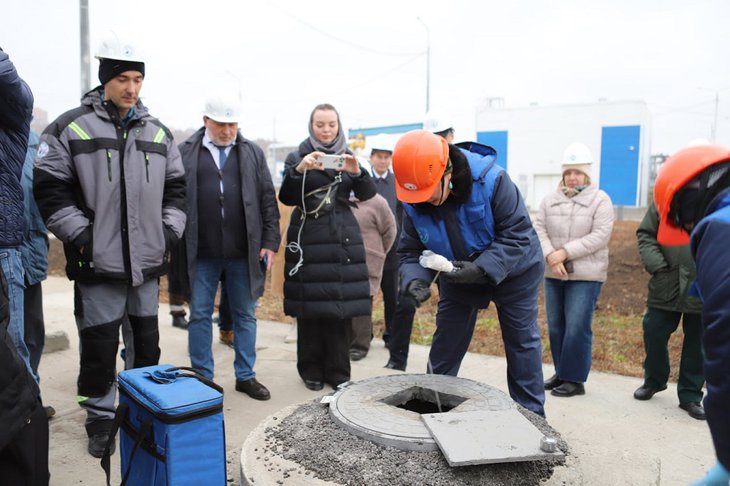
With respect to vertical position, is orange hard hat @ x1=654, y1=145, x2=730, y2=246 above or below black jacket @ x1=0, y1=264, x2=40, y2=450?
above

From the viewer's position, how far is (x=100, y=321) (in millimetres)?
3162

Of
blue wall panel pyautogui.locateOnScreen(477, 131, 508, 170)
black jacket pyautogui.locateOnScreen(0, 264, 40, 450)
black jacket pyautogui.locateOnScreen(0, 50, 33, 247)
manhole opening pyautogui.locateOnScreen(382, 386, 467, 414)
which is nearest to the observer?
black jacket pyautogui.locateOnScreen(0, 264, 40, 450)

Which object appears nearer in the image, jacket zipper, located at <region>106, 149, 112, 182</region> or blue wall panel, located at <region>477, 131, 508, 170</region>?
jacket zipper, located at <region>106, 149, 112, 182</region>

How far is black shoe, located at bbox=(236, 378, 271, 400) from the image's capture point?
407 centimetres

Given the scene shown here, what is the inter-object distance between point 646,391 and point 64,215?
3.94 meters

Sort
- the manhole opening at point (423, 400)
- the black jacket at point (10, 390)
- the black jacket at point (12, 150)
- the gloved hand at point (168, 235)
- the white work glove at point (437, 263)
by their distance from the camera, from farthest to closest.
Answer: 1. the gloved hand at point (168, 235)
2. the white work glove at point (437, 263)
3. the manhole opening at point (423, 400)
4. the black jacket at point (12, 150)
5. the black jacket at point (10, 390)

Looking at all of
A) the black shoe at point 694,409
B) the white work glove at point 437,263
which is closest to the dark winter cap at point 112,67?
the white work glove at point 437,263

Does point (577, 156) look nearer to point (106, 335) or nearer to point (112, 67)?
point (112, 67)

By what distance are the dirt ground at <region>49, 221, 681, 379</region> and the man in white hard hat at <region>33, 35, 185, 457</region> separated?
3242mm

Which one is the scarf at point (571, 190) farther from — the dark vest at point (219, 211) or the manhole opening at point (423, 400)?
the dark vest at point (219, 211)

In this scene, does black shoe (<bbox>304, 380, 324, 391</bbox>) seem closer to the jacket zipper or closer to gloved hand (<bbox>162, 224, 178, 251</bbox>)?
gloved hand (<bbox>162, 224, 178, 251</bbox>)

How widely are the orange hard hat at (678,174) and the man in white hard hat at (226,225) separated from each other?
8.63 feet

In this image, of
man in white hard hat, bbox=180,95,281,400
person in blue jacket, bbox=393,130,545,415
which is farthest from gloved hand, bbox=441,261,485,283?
man in white hard hat, bbox=180,95,281,400

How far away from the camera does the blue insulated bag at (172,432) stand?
2209 mm
